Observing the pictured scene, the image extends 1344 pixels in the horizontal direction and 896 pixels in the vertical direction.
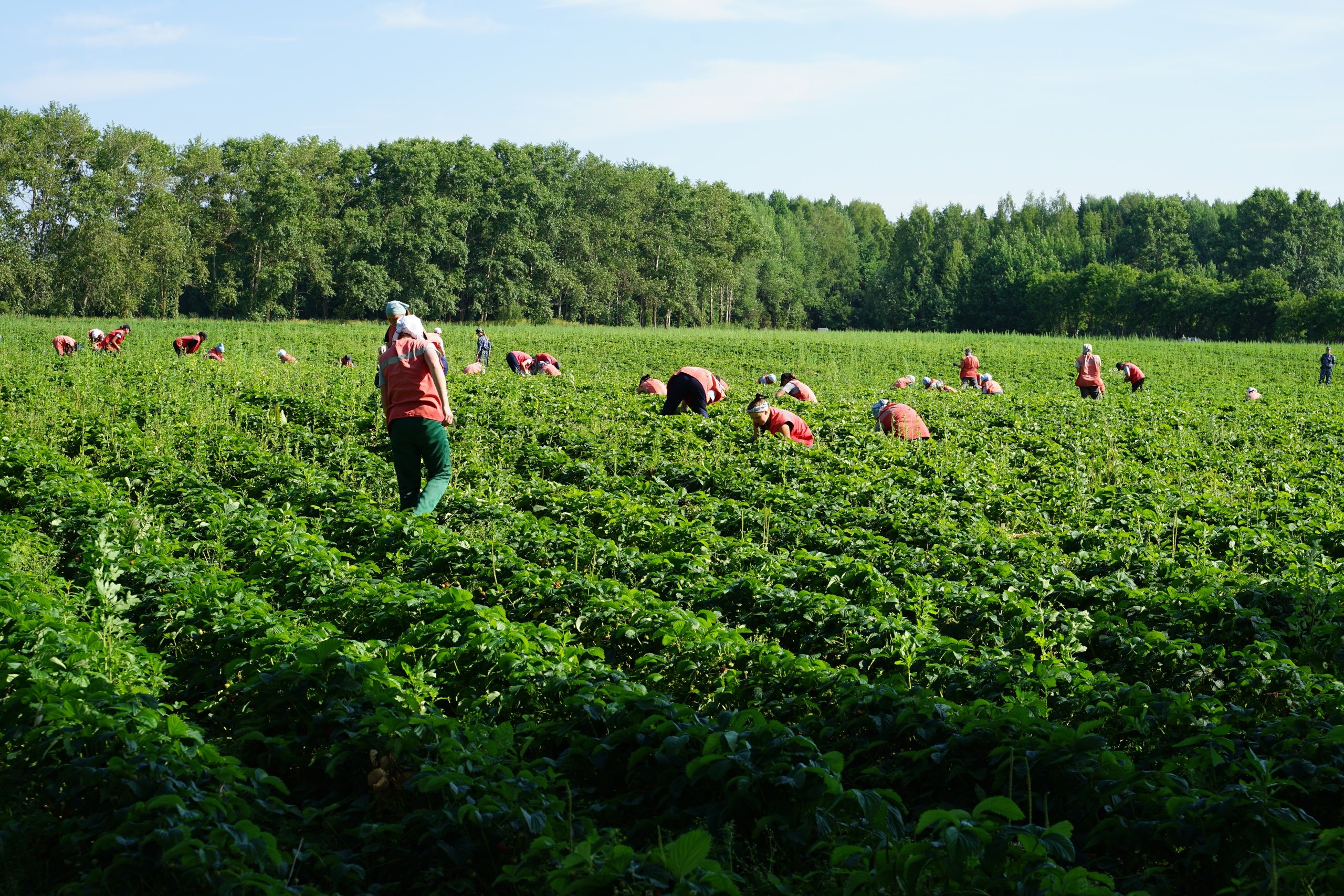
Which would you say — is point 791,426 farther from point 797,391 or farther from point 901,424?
point 797,391

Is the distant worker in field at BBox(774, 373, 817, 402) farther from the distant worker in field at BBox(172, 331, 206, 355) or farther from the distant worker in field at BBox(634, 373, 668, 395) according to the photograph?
the distant worker in field at BBox(172, 331, 206, 355)

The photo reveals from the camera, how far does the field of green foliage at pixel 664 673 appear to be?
11.1 ft

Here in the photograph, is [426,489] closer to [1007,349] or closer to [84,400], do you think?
A: [84,400]

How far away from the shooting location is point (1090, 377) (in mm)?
21281

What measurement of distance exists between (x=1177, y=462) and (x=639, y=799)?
11571 mm

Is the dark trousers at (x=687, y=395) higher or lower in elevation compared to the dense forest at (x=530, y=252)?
lower

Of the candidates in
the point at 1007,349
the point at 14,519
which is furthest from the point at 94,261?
the point at 14,519

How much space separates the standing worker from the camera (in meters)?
21.2

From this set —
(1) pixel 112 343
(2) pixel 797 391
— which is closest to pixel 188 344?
(1) pixel 112 343

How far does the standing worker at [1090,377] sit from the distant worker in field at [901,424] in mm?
8441

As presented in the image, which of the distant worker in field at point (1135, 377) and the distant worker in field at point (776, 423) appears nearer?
the distant worker in field at point (776, 423)

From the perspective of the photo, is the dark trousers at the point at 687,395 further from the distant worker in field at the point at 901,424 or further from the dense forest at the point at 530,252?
the dense forest at the point at 530,252

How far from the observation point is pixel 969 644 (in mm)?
5445

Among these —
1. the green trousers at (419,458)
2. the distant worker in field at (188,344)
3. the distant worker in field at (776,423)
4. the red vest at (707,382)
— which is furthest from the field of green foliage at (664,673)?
the distant worker in field at (188,344)
